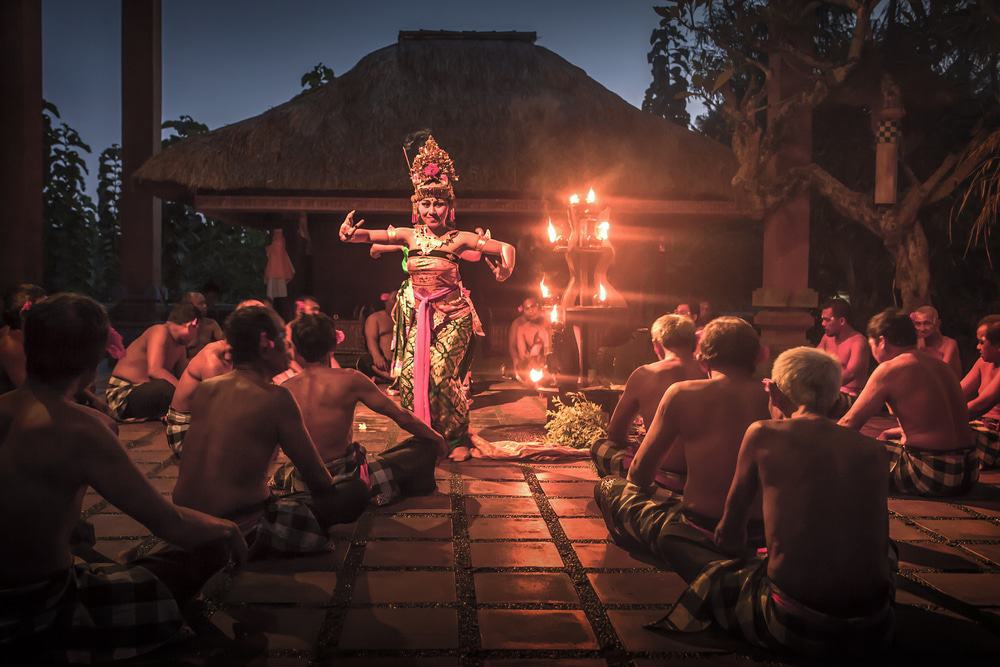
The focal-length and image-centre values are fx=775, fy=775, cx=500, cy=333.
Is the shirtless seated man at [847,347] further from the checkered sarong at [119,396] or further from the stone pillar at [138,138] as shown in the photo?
the stone pillar at [138,138]

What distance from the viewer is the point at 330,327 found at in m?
4.39

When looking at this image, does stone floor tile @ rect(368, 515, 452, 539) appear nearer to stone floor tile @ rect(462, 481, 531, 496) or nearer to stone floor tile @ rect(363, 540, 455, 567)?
stone floor tile @ rect(363, 540, 455, 567)

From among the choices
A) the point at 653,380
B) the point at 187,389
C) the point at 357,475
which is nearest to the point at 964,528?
the point at 653,380

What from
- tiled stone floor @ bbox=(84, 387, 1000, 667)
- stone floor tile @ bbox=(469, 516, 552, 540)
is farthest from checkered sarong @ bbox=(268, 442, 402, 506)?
stone floor tile @ bbox=(469, 516, 552, 540)

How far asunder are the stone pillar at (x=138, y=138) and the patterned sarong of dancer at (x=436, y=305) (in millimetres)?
7440

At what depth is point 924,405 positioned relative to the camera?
4.87 meters

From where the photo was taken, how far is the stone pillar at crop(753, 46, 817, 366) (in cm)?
1038

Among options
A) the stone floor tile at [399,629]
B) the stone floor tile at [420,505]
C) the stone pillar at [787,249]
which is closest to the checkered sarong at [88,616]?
the stone floor tile at [399,629]

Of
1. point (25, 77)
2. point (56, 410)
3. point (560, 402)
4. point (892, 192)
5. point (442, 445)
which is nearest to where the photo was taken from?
point (56, 410)

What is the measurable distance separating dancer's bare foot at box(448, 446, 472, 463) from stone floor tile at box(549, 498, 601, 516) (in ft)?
4.58

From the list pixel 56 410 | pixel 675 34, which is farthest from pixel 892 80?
pixel 56 410

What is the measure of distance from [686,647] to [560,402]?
14.2ft

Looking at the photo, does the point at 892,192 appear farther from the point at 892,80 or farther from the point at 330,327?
the point at 330,327

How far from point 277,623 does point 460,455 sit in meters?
3.30
